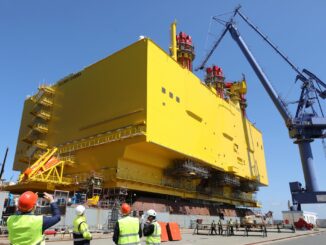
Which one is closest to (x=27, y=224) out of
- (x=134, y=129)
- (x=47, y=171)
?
(x=134, y=129)

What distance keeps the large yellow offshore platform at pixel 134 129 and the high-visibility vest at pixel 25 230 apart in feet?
81.2

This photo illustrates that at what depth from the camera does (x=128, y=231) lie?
18.3 ft

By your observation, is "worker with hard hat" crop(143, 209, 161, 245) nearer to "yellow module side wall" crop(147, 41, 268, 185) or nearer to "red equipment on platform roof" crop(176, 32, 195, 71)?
"yellow module side wall" crop(147, 41, 268, 185)

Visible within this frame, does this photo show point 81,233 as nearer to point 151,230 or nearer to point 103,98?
point 151,230

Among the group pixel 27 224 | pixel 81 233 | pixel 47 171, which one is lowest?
pixel 81 233

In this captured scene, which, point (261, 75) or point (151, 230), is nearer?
point (151, 230)

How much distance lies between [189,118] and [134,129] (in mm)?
8388

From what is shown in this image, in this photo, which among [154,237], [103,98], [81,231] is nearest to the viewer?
[81,231]

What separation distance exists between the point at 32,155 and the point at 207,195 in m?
23.9

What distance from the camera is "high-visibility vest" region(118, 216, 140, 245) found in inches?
219

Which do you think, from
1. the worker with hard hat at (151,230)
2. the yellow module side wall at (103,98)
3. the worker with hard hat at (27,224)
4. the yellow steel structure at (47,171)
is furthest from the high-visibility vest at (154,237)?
the yellow steel structure at (47,171)

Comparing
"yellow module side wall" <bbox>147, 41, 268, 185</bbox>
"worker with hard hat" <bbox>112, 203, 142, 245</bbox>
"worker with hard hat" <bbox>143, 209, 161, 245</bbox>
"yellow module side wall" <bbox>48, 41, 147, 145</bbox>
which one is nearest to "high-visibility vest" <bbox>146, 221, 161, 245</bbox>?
"worker with hard hat" <bbox>143, 209, 161, 245</bbox>

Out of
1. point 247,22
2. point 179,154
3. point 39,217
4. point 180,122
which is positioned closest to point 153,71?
point 180,122

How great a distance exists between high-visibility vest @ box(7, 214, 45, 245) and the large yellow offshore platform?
24755 millimetres
